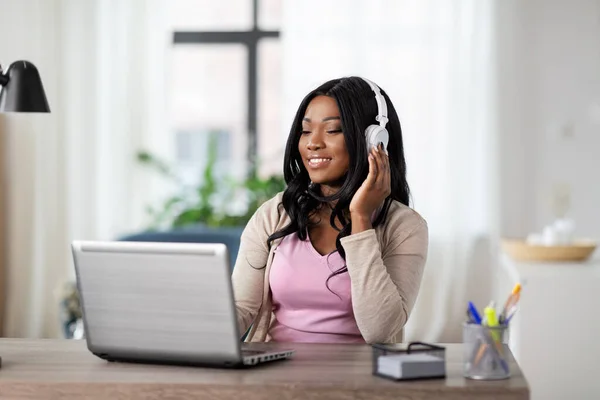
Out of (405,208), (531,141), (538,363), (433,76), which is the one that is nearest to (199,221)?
(433,76)

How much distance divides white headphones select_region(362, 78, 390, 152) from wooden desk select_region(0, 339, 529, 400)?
1.70 feet

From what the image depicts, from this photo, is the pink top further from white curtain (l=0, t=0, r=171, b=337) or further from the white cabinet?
white curtain (l=0, t=0, r=171, b=337)

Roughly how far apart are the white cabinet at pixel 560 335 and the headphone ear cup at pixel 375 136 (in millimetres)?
1670

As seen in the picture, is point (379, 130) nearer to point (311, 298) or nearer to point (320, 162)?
point (320, 162)

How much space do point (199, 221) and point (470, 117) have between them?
5.03ft

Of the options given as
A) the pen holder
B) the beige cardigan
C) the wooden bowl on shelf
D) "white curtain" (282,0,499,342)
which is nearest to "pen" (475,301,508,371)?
the pen holder

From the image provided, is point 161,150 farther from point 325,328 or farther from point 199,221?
point 325,328

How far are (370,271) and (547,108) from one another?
358cm

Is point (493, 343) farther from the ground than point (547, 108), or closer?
closer

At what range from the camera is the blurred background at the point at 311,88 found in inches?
209

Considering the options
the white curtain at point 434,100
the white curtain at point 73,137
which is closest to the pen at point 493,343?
the white curtain at point 434,100

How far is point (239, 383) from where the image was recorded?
1578mm

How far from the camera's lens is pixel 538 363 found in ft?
11.8

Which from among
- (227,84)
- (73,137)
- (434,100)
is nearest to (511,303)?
(434,100)
